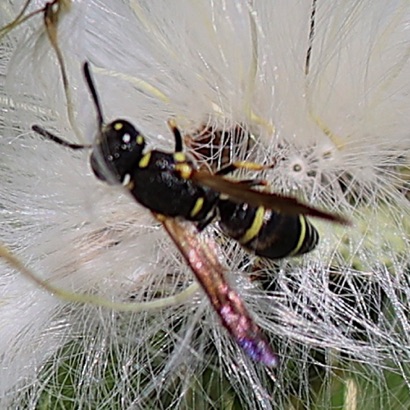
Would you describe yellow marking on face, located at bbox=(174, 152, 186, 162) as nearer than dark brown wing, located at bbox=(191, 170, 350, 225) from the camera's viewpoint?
No

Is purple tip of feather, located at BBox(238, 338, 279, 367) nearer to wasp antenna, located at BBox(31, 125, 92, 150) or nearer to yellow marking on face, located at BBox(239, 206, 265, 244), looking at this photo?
yellow marking on face, located at BBox(239, 206, 265, 244)

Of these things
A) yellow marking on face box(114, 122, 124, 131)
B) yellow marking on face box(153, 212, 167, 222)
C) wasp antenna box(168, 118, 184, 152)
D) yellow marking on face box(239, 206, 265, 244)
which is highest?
yellow marking on face box(114, 122, 124, 131)

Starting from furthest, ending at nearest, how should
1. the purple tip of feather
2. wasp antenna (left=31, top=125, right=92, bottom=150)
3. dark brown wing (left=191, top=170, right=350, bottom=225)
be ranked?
1. wasp antenna (left=31, top=125, right=92, bottom=150)
2. the purple tip of feather
3. dark brown wing (left=191, top=170, right=350, bottom=225)

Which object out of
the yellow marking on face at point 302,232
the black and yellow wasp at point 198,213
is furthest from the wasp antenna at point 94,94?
the yellow marking on face at point 302,232

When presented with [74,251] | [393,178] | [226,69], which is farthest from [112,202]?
[393,178]

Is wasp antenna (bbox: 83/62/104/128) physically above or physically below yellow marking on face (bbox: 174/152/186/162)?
above

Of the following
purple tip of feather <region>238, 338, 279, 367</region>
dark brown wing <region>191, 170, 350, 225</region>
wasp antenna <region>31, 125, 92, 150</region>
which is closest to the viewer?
dark brown wing <region>191, 170, 350, 225</region>

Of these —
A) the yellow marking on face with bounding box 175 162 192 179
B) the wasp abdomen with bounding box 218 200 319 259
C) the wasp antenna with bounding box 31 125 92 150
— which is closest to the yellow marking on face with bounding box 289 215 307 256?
the wasp abdomen with bounding box 218 200 319 259
